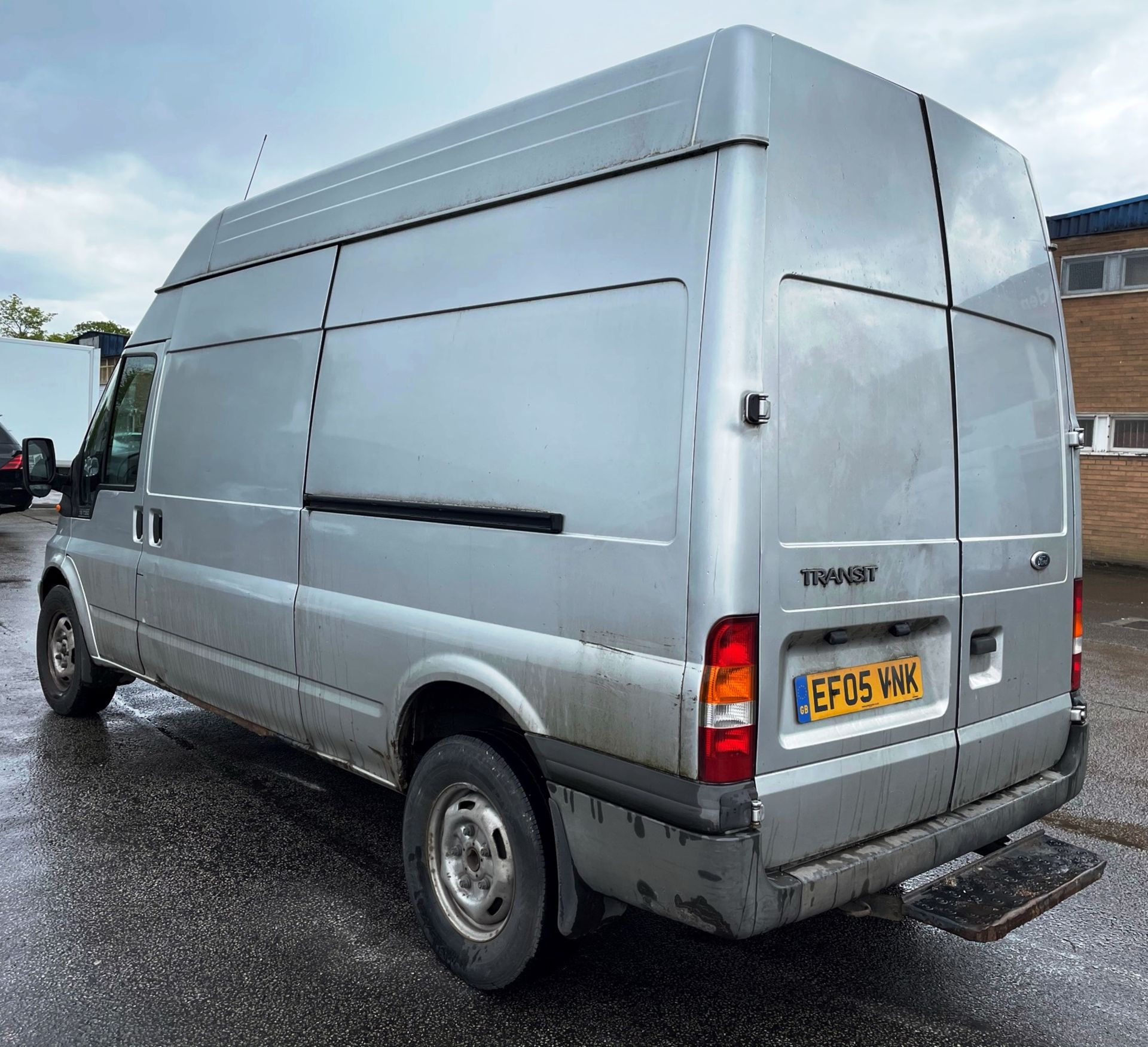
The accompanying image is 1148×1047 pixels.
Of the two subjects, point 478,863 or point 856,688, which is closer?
point 856,688

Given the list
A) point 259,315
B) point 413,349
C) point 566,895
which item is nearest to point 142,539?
point 259,315

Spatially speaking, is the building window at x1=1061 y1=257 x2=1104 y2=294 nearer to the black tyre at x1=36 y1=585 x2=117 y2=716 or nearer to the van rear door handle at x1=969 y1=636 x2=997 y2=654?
the van rear door handle at x1=969 y1=636 x2=997 y2=654

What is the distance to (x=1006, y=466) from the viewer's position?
3404mm

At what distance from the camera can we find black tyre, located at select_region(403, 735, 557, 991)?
3.04 meters

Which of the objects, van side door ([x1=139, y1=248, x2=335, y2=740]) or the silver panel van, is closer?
the silver panel van

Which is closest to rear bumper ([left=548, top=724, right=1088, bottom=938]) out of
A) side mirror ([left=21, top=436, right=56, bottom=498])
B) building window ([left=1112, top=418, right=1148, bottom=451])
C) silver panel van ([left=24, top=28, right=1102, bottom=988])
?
silver panel van ([left=24, top=28, right=1102, bottom=988])

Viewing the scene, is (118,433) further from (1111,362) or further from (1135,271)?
(1135,271)

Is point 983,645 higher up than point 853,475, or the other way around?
point 853,475

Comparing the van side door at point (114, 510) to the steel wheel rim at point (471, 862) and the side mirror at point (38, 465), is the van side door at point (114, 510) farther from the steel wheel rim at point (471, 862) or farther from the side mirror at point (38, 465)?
the steel wheel rim at point (471, 862)

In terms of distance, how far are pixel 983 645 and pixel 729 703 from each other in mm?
1141

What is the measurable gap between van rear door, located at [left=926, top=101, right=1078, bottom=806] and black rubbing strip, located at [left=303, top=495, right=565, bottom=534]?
1.30 m

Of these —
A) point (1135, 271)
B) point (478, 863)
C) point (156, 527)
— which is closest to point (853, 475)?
point (478, 863)

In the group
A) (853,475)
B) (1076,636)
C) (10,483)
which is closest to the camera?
(853,475)

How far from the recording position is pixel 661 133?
2854 millimetres
